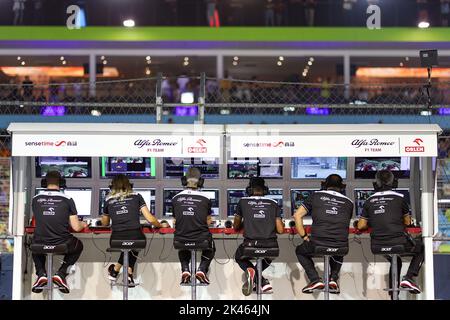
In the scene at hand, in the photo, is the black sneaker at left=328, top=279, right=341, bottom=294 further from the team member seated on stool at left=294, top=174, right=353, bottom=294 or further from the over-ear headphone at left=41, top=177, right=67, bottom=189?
the over-ear headphone at left=41, top=177, right=67, bottom=189

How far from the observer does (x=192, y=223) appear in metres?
8.16

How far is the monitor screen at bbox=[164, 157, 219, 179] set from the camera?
9.16 meters

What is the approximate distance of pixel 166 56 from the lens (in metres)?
21.0

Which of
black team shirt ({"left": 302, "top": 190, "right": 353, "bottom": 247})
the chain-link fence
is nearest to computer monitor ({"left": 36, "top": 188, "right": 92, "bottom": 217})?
black team shirt ({"left": 302, "top": 190, "right": 353, "bottom": 247})

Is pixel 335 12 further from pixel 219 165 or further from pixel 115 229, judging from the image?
pixel 115 229

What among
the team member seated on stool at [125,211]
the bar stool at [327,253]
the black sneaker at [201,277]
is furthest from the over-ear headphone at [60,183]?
the bar stool at [327,253]

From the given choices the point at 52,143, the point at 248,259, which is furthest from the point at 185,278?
the point at 52,143

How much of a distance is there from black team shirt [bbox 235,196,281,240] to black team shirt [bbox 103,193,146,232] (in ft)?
3.59

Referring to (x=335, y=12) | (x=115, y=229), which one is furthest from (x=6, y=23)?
(x=115, y=229)

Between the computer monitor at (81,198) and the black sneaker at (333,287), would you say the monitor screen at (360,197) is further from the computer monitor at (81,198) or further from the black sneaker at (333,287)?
the computer monitor at (81,198)

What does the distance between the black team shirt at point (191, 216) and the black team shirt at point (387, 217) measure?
5.56 ft

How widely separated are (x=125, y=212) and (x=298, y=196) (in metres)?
2.09

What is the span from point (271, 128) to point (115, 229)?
1.92m

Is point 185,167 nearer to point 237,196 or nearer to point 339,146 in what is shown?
point 237,196
